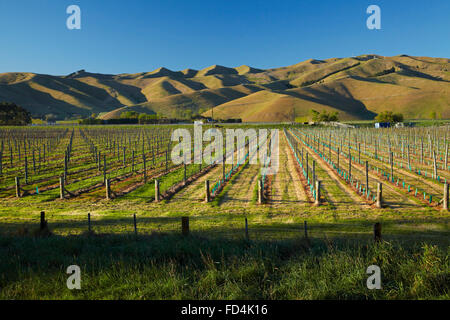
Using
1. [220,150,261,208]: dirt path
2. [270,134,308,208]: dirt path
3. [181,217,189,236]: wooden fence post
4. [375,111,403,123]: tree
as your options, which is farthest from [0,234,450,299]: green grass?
[375,111,403,123]: tree

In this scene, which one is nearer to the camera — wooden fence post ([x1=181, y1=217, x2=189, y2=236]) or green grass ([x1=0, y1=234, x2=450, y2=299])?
green grass ([x1=0, y1=234, x2=450, y2=299])

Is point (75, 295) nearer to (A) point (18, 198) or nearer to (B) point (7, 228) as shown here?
(B) point (7, 228)

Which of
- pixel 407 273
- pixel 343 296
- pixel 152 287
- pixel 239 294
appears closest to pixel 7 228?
pixel 152 287

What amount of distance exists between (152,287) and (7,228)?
8.11m

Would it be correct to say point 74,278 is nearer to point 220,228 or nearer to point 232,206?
point 220,228

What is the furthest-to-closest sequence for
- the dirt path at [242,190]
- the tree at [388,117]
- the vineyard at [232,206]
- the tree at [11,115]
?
the tree at [11,115] → the tree at [388,117] → the dirt path at [242,190] → the vineyard at [232,206]

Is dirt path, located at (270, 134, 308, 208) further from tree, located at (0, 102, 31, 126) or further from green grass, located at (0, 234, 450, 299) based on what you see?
tree, located at (0, 102, 31, 126)

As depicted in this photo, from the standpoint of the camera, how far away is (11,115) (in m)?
99.0

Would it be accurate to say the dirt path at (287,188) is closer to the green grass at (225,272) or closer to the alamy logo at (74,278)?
the green grass at (225,272)

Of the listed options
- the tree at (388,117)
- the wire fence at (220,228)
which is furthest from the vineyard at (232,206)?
the tree at (388,117)

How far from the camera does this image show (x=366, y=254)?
6125 mm

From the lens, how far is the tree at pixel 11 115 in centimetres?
9781

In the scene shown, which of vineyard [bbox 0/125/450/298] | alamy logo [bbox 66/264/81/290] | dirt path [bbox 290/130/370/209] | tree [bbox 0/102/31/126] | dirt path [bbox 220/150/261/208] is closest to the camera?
alamy logo [bbox 66/264/81/290]

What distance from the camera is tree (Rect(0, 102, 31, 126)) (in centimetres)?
9781
